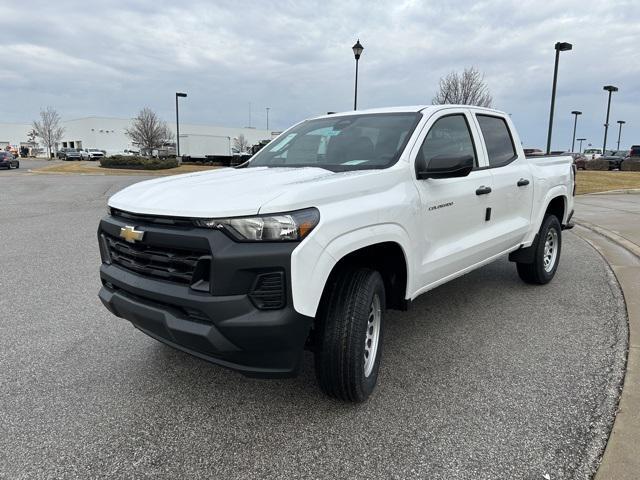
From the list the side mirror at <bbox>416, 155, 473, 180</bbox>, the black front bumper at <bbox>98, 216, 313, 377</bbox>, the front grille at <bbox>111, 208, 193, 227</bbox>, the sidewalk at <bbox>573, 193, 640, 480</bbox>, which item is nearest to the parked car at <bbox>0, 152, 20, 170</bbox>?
the sidewalk at <bbox>573, 193, 640, 480</bbox>

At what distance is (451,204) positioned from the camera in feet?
11.9

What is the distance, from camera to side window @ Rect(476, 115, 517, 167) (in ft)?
14.7

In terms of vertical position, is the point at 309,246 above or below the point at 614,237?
above

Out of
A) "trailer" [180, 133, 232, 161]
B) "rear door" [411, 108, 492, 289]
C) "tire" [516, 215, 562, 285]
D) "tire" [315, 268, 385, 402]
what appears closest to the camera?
"tire" [315, 268, 385, 402]

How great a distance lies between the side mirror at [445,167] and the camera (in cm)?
315

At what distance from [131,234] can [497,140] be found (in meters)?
3.57

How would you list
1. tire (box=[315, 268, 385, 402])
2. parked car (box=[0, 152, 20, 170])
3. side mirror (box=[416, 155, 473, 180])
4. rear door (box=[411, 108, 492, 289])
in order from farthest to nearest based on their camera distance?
parked car (box=[0, 152, 20, 170]), rear door (box=[411, 108, 492, 289]), side mirror (box=[416, 155, 473, 180]), tire (box=[315, 268, 385, 402])

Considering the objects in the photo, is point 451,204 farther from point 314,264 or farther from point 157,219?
point 157,219

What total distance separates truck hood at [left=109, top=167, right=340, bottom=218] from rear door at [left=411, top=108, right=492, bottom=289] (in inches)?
31.1

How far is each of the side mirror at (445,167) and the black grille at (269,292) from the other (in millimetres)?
1436

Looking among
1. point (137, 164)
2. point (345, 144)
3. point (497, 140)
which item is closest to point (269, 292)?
point (345, 144)

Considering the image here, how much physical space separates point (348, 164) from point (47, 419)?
249 centimetres

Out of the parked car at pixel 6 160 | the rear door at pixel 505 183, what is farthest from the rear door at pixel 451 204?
the parked car at pixel 6 160

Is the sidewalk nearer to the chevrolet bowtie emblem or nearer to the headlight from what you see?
the headlight
